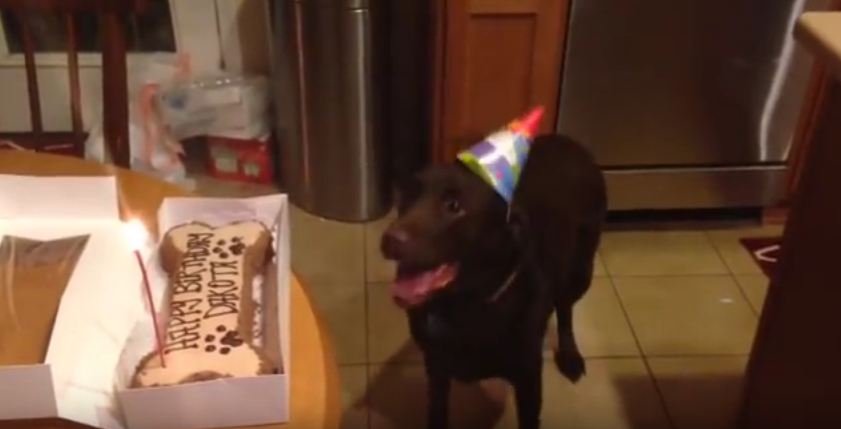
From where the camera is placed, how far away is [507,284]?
1.36m

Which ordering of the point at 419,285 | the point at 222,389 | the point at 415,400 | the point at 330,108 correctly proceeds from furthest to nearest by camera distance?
the point at 330,108 → the point at 415,400 → the point at 419,285 → the point at 222,389

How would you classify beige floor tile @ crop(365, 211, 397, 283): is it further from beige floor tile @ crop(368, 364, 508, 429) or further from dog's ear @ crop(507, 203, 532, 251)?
dog's ear @ crop(507, 203, 532, 251)

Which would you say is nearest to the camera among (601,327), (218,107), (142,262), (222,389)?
(222,389)

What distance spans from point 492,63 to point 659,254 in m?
0.68

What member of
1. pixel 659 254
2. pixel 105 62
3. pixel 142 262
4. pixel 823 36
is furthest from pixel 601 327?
pixel 142 262

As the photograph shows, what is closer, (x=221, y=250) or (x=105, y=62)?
(x=221, y=250)

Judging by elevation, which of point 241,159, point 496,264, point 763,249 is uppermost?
point 496,264

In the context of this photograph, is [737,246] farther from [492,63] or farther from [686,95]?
[492,63]

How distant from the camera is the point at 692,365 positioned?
1.97m

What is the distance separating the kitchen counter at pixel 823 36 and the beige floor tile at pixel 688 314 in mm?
1031

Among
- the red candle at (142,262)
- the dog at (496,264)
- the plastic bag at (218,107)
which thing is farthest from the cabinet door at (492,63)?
the red candle at (142,262)

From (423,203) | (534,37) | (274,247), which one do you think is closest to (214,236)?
(274,247)

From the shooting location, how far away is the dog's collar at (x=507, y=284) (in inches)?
53.3

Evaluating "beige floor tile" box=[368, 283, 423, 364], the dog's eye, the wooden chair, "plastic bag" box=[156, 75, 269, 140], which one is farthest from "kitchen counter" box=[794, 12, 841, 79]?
"plastic bag" box=[156, 75, 269, 140]
